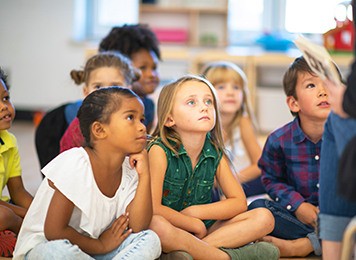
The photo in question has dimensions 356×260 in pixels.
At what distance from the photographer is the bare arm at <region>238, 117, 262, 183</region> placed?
309 centimetres

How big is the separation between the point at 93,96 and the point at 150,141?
1.01 ft

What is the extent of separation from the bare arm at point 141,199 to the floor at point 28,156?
68 cm

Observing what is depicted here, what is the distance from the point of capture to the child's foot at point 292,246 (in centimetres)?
240

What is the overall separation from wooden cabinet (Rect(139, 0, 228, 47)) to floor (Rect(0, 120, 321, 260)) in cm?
138

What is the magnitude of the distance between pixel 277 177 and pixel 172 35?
11.8 feet

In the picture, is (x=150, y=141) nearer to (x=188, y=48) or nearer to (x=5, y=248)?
(x=5, y=248)

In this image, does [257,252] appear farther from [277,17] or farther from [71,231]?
[277,17]

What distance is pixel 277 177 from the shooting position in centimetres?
259

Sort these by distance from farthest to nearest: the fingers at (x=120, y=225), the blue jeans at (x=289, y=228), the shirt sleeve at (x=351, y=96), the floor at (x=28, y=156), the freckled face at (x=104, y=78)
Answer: the floor at (x=28, y=156) < the freckled face at (x=104, y=78) < the blue jeans at (x=289, y=228) < the fingers at (x=120, y=225) < the shirt sleeve at (x=351, y=96)

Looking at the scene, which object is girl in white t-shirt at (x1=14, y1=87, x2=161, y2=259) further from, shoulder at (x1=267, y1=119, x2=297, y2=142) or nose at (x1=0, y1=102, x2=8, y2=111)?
shoulder at (x1=267, y1=119, x2=297, y2=142)

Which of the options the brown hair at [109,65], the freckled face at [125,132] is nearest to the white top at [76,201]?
the freckled face at [125,132]

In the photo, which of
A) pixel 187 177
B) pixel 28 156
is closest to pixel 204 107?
pixel 187 177

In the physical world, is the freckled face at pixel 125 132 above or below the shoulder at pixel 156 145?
above

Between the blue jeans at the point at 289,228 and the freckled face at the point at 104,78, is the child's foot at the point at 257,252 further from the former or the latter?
the freckled face at the point at 104,78
